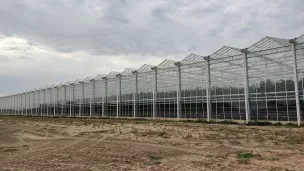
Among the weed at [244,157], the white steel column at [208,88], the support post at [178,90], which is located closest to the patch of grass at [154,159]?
the weed at [244,157]

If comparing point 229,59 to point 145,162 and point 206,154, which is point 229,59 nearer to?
point 206,154

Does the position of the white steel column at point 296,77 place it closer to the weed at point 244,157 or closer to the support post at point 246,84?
the support post at point 246,84

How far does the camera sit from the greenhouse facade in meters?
29.8

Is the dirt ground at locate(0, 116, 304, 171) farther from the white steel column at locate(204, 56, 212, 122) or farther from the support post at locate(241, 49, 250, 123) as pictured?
the white steel column at locate(204, 56, 212, 122)

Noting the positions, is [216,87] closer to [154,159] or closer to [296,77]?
[296,77]

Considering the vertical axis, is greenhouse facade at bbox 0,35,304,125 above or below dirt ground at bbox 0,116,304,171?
above

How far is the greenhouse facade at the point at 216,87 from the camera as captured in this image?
29.8 m

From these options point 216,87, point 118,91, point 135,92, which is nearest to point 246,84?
point 216,87

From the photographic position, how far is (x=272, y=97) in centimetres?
3061

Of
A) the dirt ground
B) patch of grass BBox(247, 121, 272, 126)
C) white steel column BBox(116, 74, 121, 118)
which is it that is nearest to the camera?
the dirt ground

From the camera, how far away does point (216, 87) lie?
122 ft

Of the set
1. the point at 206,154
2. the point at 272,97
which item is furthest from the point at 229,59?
the point at 206,154

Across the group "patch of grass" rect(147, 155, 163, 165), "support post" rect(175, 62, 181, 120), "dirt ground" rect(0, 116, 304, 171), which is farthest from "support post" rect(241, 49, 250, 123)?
"patch of grass" rect(147, 155, 163, 165)

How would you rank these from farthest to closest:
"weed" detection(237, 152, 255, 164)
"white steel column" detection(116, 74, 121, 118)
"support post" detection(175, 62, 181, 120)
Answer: "white steel column" detection(116, 74, 121, 118) → "support post" detection(175, 62, 181, 120) → "weed" detection(237, 152, 255, 164)
